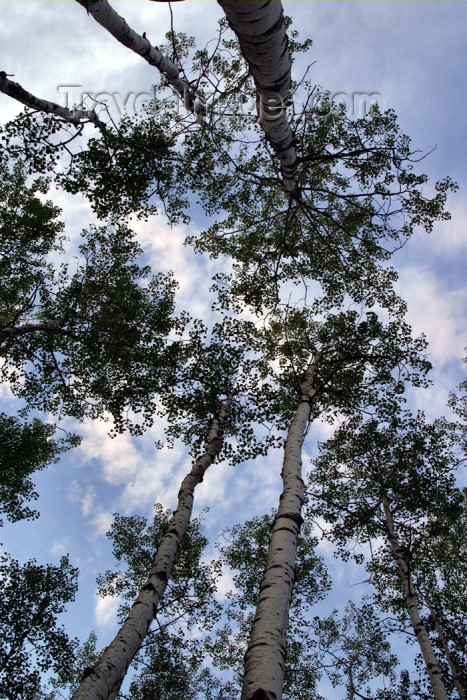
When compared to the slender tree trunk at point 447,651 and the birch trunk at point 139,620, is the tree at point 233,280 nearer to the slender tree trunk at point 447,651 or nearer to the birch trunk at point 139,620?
the birch trunk at point 139,620

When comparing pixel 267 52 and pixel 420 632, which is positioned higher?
pixel 267 52

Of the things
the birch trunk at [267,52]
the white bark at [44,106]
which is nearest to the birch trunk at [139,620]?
the birch trunk at [267,52]

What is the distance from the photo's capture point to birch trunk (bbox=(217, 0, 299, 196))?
3.26 metres

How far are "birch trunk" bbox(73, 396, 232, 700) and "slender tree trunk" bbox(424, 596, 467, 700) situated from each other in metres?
8.42

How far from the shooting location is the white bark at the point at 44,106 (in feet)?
23.7

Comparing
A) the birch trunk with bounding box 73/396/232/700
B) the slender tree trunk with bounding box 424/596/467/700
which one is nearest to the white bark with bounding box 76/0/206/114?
the birch trunk with bounding box 73/396/232/700

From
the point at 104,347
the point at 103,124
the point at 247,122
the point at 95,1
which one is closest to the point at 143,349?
the point at 104,347

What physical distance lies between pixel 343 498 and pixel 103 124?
12008 millimetres

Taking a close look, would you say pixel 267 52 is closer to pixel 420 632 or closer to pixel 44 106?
pixel 44 106

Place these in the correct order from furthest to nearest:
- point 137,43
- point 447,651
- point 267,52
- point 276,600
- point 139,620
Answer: point 447,651, point 137,43, point 139,620, point 276,600, point 267,52

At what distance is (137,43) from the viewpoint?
6.79m

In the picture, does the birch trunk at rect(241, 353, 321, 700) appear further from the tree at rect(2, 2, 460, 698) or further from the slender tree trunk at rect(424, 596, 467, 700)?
the slender tree trunk at rect(424, 596, 467, 700)

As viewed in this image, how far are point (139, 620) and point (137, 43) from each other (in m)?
9.44

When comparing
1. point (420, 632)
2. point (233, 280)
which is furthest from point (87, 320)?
point (420, 632)
